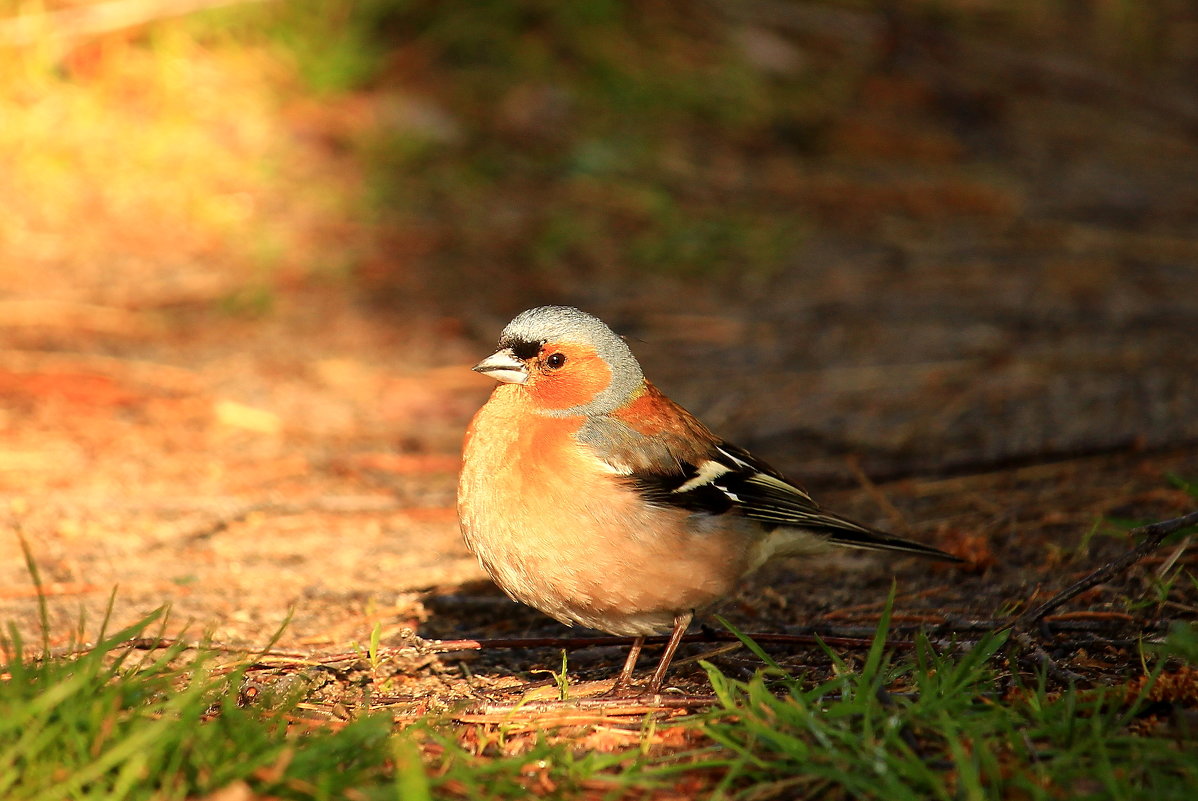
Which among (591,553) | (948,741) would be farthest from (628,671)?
(948,741)

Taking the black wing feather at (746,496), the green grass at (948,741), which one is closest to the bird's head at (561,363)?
the black wing feather at (746,496)

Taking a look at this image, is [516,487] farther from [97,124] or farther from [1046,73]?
[1046,73]

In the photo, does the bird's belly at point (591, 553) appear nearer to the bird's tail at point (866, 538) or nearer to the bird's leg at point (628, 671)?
the bird's leg at point (628, 671)

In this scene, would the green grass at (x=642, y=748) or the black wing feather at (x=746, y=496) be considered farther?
the black wing feather at (x=746, y=496)

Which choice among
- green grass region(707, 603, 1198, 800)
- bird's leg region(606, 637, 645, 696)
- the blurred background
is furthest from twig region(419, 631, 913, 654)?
the blurred background

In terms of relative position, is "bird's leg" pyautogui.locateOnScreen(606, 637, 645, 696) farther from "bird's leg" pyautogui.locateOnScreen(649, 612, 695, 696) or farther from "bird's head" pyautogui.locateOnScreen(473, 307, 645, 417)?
"bird's head" pyautogui.locateOnScreen(473, 307, 645, 417)

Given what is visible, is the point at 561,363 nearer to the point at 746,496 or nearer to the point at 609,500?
the point at 609,500

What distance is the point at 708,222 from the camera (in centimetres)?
772

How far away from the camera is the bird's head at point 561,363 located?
11.3 ft

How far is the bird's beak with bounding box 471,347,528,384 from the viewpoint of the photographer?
3449 millimetres

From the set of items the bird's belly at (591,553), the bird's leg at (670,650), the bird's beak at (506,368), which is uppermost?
the bird's beak at (506,368)

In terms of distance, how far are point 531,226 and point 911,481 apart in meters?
3.69

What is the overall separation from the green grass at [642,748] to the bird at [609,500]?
20.5 inches

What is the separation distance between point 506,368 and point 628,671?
36.7 inches
